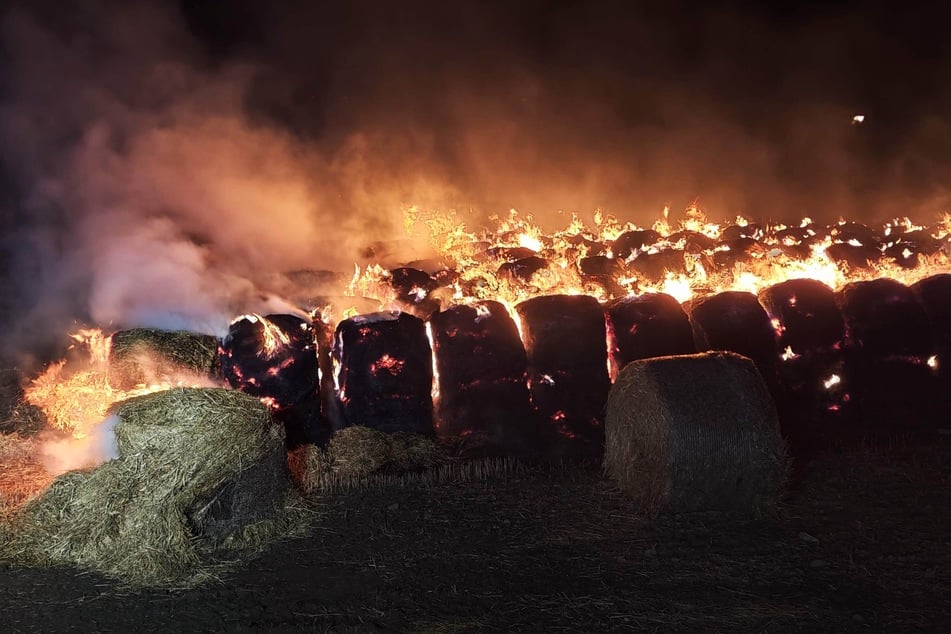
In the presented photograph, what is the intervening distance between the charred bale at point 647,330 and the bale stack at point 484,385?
129cm

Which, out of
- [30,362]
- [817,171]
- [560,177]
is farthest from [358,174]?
[817,171]

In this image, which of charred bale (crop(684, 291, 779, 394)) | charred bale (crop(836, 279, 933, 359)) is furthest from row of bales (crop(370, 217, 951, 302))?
charred bale (crop(836, 279, 933, 359))

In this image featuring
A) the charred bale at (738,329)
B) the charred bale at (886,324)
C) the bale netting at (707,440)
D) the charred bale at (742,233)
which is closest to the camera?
the bale netting at (707,440)

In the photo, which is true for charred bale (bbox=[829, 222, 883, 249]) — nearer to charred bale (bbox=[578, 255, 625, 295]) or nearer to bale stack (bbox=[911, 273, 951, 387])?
bale stack (bbox=[911, 273, 951, 387])

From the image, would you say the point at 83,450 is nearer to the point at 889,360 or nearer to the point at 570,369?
the point at 570,369

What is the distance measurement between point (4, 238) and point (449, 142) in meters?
12.4

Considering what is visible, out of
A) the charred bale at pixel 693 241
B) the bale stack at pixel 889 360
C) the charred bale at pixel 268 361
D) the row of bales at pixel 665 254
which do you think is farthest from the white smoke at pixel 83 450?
the charred bale at pixel 693 241

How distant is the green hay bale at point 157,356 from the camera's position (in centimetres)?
951

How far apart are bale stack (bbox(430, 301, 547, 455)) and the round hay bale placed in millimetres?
952

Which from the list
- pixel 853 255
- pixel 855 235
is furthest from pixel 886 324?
pixel 855 235

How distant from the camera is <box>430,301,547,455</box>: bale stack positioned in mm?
9742

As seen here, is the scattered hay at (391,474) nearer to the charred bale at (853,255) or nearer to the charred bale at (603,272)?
the charred bale at (603,272)

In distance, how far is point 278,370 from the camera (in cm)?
976

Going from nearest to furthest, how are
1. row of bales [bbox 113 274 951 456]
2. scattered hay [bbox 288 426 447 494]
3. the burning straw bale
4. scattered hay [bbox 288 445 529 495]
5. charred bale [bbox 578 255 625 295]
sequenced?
the burning straw bale, scattered hay [bbox 288 445 529 495], scattered hay [bbox 288 426 447 494], row of bales [bbox 113 274 951 456], charred bale [bbox 578 255 625 295]
